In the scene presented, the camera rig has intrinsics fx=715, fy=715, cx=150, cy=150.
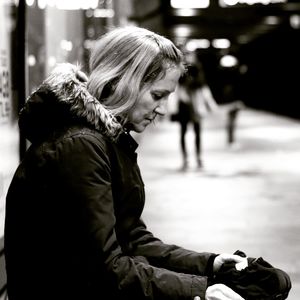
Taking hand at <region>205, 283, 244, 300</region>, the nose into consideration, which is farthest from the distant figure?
hand at <region>205, 283, 244, 300</region>

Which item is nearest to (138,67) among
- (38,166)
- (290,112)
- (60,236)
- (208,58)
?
(38,166)

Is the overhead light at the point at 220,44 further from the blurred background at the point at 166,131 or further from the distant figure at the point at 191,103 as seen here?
the distant figure at the point at 191,103

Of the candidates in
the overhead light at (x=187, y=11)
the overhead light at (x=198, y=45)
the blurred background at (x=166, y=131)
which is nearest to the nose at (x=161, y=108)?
the blurred background at (x=166, y=131)

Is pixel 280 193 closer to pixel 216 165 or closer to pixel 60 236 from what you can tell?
pixel 216 165

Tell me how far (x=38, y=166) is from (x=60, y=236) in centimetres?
22

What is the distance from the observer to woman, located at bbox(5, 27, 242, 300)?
2096 millimetres

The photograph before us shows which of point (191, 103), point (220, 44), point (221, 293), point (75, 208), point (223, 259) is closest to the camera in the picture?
point (75, 208)

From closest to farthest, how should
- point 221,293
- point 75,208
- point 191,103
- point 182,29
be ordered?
point 75,208, point 221,293, point 191,103, point 182,29

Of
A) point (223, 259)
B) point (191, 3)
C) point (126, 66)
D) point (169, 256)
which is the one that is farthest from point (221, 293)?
point (191, 3)

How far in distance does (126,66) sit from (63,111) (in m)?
0.25

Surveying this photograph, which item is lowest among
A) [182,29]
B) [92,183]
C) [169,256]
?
[182,29]

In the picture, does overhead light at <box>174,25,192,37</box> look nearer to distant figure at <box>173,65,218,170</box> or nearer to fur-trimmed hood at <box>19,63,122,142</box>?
distant figure at <box>173,65,218,170</box>

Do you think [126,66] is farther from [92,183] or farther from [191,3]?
[191,3]

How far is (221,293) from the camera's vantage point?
7.20ft
